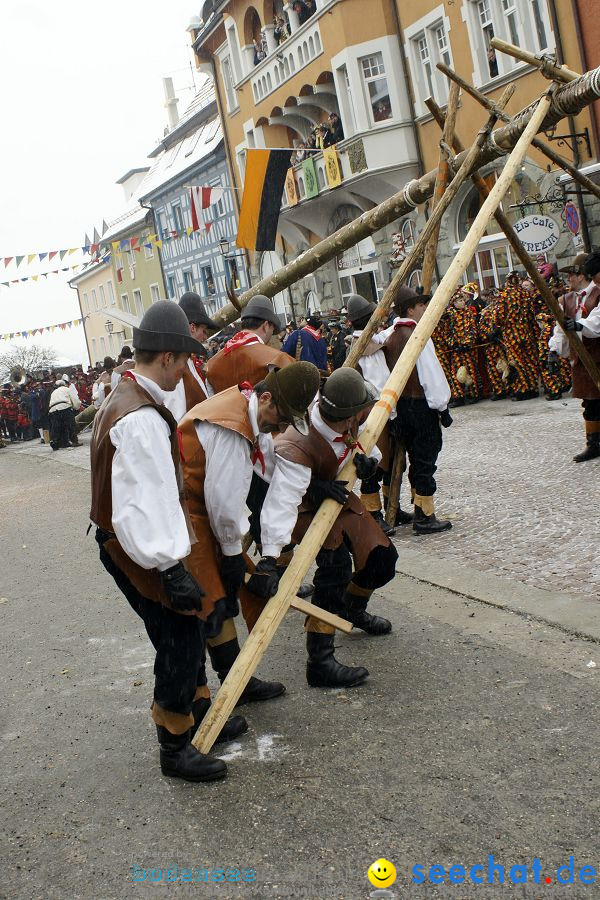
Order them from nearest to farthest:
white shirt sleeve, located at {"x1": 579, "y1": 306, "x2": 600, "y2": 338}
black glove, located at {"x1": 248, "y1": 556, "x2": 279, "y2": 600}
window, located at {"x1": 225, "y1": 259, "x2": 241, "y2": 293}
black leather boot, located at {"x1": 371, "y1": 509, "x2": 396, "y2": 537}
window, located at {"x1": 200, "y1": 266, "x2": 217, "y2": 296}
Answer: black glove, located at {"x1": 248, "y1": 556, "x2": 279, "y2": 600}, black leather boot, located at {"x1": 371, "y1": 509, "x2": 396, "y2": 537}, white shirt sleeve, located at {"x1": 579, "y1": 306, "x2": 600, "y2": 338}, window, located at {"x1": 225, "y1": 259, "x2": 241, "y2": 293}, window, located at {"x1": 200, "y1": 266, "x2": 217, "y2": 296}

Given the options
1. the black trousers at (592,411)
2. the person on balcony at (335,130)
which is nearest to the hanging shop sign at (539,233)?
the black trousers at (592,411)

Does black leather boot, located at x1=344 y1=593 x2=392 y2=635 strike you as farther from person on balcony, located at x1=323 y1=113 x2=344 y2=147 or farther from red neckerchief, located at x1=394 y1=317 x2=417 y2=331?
person on balcony, located at x1=323 y1=113 x2=344 y2=147

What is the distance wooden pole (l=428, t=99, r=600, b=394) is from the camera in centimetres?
693

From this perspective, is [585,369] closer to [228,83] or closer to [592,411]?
[592,411]

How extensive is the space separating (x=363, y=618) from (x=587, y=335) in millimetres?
4277

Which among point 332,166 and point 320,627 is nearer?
point 320,627

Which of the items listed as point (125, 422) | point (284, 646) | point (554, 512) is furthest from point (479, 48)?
point (125, 422)

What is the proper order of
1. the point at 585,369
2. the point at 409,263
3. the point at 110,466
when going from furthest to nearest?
the point at 585,369
the point at 409,263
the point at 110,466

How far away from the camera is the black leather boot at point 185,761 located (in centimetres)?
370

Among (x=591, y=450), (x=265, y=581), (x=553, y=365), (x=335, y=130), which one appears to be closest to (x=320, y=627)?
(x=265, y=581)

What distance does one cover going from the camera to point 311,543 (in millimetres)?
4309

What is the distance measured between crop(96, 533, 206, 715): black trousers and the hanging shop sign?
1108cm

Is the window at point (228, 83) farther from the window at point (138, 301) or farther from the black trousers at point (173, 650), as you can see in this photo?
the black trousers at point (173, 650)

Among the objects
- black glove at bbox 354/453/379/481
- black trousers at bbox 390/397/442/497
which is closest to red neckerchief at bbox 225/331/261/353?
black glove at bbox 354/453/379/481
